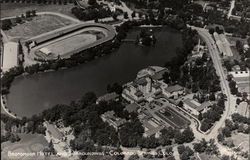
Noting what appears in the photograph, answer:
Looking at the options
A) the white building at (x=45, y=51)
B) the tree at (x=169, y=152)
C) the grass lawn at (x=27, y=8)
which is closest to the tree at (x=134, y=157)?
the tree at (x=169, y=152)

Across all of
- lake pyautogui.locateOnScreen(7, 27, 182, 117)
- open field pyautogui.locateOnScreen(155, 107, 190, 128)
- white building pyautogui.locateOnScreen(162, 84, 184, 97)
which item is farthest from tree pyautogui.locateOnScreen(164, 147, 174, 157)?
lake pyautogui.locateOnScreen(7, 27, 182, 117)

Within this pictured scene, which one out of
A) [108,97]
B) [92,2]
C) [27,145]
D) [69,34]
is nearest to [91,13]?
[92,2]

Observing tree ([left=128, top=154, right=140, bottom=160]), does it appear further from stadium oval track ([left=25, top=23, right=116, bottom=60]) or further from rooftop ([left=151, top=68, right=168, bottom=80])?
stadium oval track ([left=25, top=23, right=116, bottom=60])

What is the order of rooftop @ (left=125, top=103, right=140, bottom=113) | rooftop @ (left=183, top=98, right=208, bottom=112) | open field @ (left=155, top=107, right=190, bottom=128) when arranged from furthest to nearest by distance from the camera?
rooftop @ (left=183, top=98, right=208, bottom=112)
rooftop @ (left=125, top=103, right=140, bottom=113)
open field @ (left=155, top=107, right=190, bottom=128)

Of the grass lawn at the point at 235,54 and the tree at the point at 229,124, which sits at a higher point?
the grass lawn at the point at 235,54

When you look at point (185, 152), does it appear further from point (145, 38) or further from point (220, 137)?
point (145, 38)

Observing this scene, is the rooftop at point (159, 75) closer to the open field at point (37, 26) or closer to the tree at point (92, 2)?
the open field at point (37, 26)
